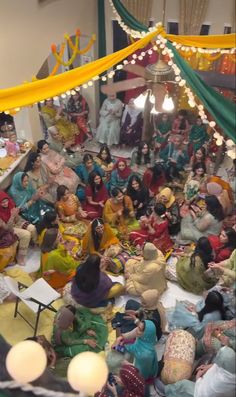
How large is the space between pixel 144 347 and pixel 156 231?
1883 mm

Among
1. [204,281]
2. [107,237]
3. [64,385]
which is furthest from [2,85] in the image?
[64,385]

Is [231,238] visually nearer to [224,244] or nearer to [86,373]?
[224,244]

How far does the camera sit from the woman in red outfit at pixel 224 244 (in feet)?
14.9

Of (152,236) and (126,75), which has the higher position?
(126,75)

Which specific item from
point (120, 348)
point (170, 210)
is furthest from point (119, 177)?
point (120, 348)

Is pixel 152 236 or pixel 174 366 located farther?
pixel 152 236

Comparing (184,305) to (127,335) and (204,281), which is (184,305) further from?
(127,335)

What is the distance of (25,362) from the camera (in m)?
1.48

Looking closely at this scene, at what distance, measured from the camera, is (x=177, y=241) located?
5.46 metres

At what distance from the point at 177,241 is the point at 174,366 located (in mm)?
2102

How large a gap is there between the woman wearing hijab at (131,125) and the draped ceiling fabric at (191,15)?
148cm

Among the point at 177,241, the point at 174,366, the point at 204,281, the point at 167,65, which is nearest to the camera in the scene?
the point at 174,366

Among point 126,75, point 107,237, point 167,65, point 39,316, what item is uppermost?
point 167,65

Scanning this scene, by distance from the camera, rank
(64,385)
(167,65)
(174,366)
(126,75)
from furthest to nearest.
A: (126,75), (167,65), (174,366), (64,385)
